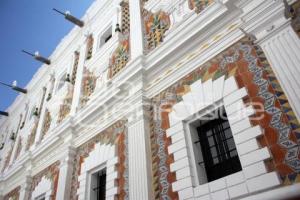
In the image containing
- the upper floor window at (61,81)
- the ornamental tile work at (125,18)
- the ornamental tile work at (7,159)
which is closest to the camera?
the ornamental tile work at (125,18)

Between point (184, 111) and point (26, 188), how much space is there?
270 inches

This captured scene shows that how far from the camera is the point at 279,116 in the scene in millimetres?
3723

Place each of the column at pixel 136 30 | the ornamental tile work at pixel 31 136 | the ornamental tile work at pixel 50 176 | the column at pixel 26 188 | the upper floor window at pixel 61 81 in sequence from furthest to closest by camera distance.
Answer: the ornamental tile work at pixel 31 136, the upper floor window at pixel 61 81, the column at pixel 26 188, the ornamental tile work at pixel 50 176, the column at pixel 136 30

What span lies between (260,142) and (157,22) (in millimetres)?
4336

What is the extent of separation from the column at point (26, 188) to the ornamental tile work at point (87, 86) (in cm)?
324

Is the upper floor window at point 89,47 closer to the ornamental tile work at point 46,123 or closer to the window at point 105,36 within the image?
the window at point 105,36

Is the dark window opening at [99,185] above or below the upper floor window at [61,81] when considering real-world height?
below

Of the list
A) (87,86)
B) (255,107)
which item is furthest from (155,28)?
(255,107)

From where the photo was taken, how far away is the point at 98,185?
6.70 m

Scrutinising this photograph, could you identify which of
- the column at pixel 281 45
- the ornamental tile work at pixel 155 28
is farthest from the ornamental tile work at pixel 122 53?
the column at pixel 281 45

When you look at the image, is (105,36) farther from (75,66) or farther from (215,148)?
(215,148)

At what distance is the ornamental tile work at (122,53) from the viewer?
25.3ft

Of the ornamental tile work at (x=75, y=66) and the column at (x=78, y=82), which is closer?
the column at (x=78, y=82)

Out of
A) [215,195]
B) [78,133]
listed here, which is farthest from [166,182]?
[78,133]
